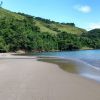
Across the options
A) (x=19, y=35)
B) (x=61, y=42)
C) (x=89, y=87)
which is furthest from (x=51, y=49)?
(x=89, y=87)

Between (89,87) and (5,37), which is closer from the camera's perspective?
(89,87)

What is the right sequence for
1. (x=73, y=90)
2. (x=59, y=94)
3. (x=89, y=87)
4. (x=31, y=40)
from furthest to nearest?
(x=31, y=40)
(x=89, y=87)
(x=73, y=90)
(x=59, y=94)

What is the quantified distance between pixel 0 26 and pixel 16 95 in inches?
4686

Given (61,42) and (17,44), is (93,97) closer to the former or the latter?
(17,44)

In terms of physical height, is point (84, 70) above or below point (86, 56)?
above

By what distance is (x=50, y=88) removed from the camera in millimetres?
15406

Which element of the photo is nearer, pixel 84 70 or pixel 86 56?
pixel 84 70

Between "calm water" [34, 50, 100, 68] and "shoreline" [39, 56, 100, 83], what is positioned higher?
"shoreline" [39, 56, 100, 83]

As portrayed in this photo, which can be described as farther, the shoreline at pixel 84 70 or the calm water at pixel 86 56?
the calm water at pixel 86 56

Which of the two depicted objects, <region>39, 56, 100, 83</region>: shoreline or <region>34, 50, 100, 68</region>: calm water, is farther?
<region>34, 50, 100, 68</region>: calm water

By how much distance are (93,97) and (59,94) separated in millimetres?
1618

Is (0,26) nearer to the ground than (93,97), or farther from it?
farther from it

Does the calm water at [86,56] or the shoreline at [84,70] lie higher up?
the shoreline at [84,70]

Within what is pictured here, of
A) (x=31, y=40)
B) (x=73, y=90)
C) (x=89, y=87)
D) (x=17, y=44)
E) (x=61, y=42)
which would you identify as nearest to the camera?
(x=73, y=90)
